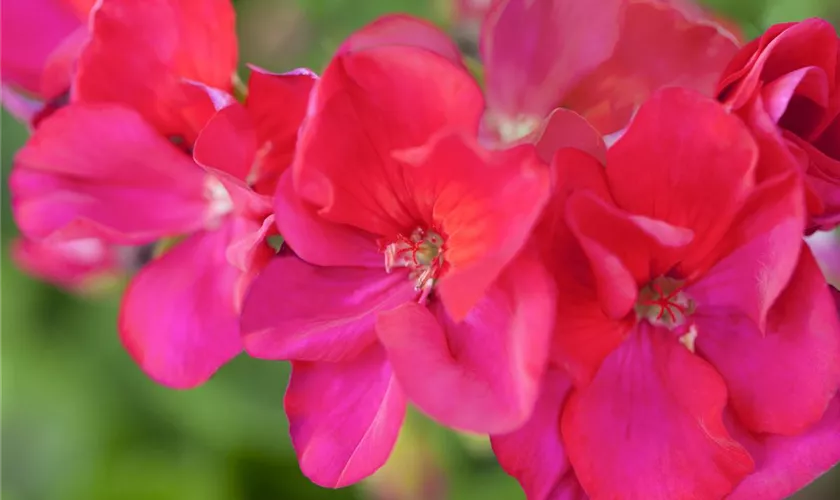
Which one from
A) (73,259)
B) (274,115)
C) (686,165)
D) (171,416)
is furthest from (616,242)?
(171,416)

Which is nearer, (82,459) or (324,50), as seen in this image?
(324,50)

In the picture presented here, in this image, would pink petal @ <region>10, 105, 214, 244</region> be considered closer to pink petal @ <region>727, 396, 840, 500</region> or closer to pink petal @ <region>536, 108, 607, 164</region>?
pink petal @ <region>536, 108, 607, 164</region>

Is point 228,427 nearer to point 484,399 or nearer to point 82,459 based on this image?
point 82,459

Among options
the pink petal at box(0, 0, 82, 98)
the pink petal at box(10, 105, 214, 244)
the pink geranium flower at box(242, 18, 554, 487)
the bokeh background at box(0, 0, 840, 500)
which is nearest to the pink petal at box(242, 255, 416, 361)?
the pink geranium flower at box(242, 18, 554, 487)

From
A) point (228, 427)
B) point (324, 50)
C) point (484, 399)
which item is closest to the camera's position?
point (484, 399)

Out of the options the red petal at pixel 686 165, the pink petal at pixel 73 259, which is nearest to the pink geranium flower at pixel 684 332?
the red petal at pixel 686 165

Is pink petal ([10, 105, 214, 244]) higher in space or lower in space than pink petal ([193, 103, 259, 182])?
lower

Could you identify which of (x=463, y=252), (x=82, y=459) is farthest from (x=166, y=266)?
(x=82, y=459)
